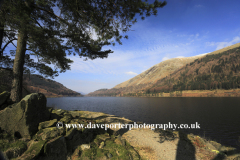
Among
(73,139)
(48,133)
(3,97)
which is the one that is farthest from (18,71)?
(73,139)

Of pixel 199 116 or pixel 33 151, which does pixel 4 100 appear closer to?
pixel 33 151

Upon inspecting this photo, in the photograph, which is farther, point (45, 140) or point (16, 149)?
point (45, 140)

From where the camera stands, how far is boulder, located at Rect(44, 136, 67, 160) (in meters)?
5.89

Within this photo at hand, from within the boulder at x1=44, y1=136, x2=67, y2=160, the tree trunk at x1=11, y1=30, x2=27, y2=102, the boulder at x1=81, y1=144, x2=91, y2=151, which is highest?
the tree trunk at x1=11, y1=30, x2=27, y2=102

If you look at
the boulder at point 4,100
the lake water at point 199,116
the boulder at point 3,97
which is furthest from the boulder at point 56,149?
the lake water at point 199,116

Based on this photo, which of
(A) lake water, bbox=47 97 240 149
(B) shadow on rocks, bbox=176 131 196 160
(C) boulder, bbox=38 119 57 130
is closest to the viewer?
(C) boulder, bbox=38 119 57 130

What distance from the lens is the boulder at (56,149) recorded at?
19.3ft

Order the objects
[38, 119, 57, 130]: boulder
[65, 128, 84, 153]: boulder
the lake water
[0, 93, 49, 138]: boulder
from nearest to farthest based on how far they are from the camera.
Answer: [0, 93, 49, 138]: boulder < [65, 128, 84, 153]: boulder < [38, 119, 57, 130]: boulder < the lake water

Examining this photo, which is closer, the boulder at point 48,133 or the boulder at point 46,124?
the boulder at point 48,133

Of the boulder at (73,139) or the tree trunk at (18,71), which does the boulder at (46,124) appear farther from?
the tree trunk at (18,71)

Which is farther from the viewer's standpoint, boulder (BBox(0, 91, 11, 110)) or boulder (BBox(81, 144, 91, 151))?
boulder (BBox(0, 91, 11, 110))

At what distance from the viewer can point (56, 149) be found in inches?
244

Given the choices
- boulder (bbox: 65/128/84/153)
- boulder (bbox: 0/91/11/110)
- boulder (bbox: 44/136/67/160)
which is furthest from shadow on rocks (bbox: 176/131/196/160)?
boulder (bbox: 0/91/11/110)

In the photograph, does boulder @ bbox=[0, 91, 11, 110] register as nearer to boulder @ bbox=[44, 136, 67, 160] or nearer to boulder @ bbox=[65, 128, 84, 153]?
boulder @ bbox=[44, 136, 67, 160]
